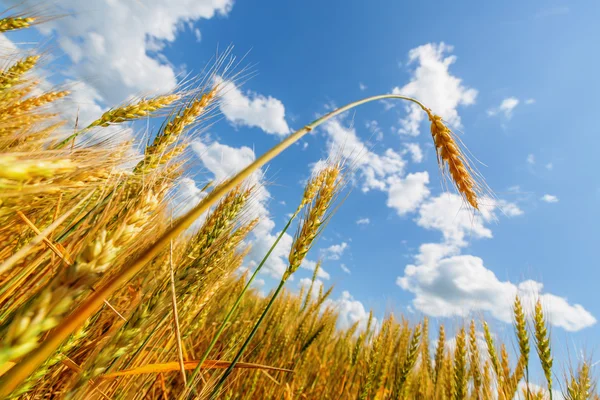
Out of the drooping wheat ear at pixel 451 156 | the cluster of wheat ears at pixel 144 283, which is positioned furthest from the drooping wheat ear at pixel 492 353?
the drooping wheat ear at pixel 451 156

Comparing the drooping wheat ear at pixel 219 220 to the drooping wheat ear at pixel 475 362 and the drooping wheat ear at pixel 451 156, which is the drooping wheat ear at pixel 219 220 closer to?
the drooping wheat ear at pixel 451 156

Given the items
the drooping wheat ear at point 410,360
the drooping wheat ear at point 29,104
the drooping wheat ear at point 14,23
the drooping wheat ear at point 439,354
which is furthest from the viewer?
the drooping wheat ear at point 439,354

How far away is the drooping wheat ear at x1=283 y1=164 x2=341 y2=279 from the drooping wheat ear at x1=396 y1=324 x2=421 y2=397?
1.98m

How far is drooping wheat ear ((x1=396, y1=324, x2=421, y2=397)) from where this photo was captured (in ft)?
8.96

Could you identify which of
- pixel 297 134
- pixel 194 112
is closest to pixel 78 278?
pixel 297 134

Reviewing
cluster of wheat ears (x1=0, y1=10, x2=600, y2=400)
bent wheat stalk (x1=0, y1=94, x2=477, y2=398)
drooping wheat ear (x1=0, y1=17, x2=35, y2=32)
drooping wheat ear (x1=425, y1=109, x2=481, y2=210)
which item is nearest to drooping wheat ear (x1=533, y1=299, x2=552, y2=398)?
cluster of wheat ears (x1=0, y1=10, x2=600, y2=400)

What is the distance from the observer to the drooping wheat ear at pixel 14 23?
2576mm

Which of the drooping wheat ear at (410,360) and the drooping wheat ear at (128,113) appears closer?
the drooping wheat ear at (128,113)

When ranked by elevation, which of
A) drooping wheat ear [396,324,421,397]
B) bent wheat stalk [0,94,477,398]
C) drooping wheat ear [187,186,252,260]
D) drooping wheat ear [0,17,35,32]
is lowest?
bent wheat stalk [0,94,477,398]

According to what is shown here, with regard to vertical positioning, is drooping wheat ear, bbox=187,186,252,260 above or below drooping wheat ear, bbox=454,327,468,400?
below

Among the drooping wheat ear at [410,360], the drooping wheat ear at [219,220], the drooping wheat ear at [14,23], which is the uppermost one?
the drooping wheat ear at [14,23]

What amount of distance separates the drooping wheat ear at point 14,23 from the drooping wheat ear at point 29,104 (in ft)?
1.70

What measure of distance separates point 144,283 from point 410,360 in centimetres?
255

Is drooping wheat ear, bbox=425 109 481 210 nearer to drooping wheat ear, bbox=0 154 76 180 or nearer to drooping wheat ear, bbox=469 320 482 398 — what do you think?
drooping wheat ear, bbox=0 154 76 180
